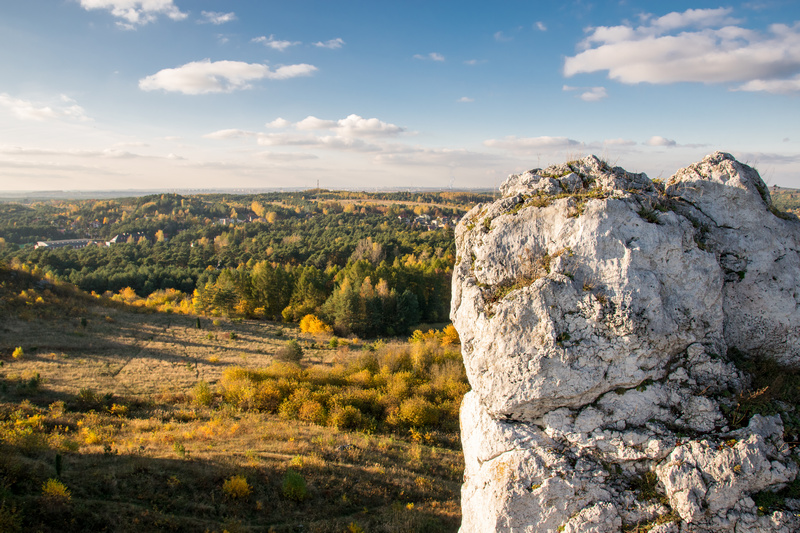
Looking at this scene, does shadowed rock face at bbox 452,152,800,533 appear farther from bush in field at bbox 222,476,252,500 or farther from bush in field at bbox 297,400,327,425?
bush in field at bbox 297,400,327,425

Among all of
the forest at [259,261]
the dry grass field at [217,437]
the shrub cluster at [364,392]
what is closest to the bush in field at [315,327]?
the forest at [259,261]

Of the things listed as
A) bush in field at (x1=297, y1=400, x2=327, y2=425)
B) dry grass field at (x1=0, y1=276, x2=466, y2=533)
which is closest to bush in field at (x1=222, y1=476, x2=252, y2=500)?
dry grass field at (x1=0, y1=276, x2=466, y2=533)

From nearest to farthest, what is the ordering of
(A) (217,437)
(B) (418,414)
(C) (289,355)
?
(A) (217,437) → (B) (418,414) → (C) (289,355)

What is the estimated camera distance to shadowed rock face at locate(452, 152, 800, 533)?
6.12 metres

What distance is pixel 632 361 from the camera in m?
6.59

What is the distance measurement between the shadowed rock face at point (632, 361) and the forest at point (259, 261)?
49.2 metres

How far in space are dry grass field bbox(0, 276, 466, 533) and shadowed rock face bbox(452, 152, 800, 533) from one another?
7928mm

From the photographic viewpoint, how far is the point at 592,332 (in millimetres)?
6656

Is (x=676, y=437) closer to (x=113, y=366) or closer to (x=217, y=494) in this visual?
(x=217, y=494)

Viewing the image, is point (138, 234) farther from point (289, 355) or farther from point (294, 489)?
point (294, 489)

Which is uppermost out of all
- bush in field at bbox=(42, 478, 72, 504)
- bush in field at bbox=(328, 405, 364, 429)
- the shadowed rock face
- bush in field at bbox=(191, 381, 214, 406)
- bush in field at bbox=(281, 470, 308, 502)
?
the shadowed rock face

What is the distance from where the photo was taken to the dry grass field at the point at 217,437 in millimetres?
11117

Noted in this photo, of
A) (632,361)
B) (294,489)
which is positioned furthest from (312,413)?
(632,361)

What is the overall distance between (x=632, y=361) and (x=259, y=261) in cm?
9021
